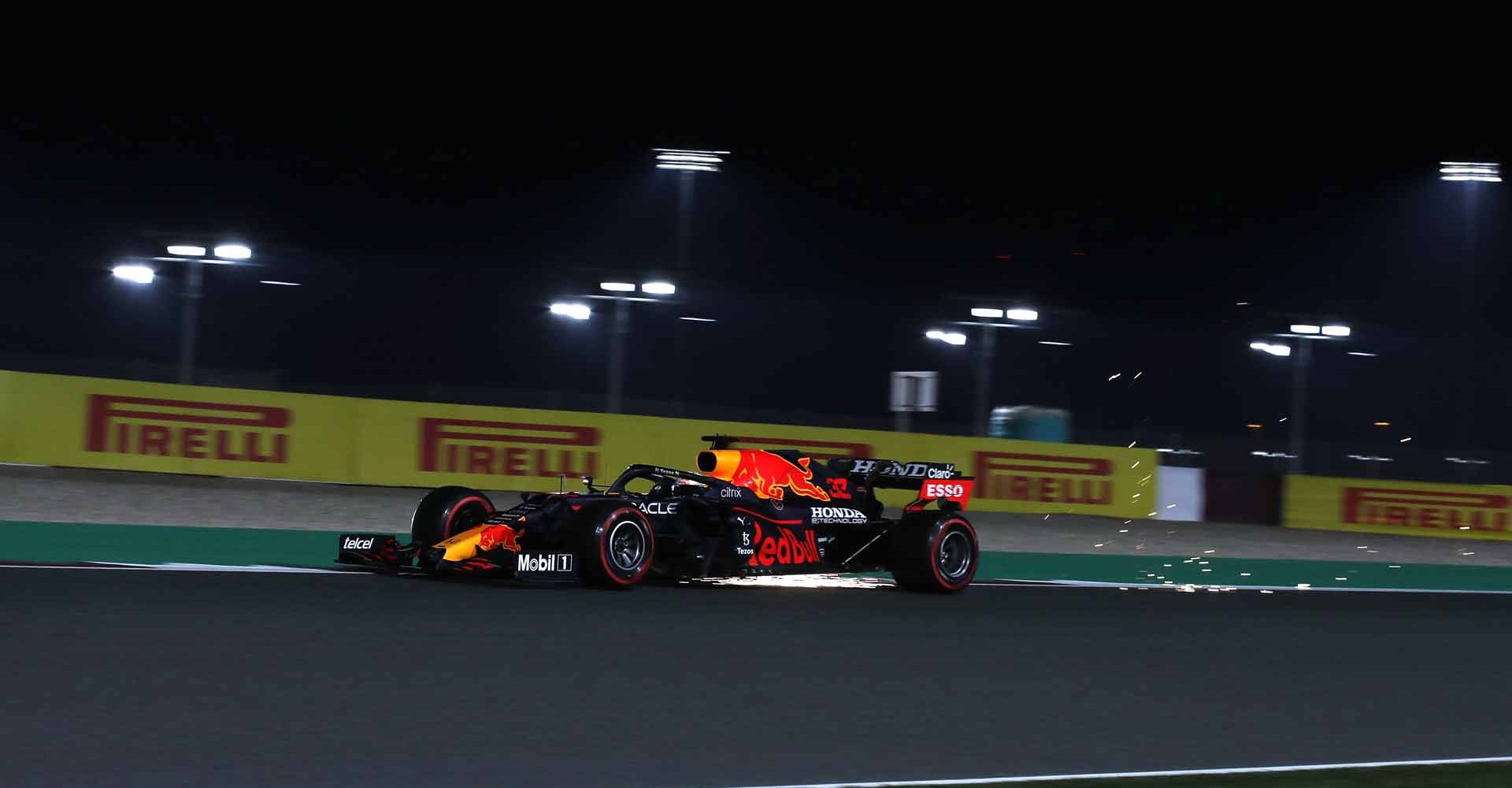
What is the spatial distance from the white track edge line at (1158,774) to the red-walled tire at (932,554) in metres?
6.45

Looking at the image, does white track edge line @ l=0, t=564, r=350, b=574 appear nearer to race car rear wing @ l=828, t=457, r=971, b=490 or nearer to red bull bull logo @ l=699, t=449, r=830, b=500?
red bull bull logo @ l=699, t=449, r=830, b=500

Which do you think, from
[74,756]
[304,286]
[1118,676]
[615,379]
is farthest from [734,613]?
[304,286]

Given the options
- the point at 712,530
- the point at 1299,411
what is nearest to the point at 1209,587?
the point at 712,530

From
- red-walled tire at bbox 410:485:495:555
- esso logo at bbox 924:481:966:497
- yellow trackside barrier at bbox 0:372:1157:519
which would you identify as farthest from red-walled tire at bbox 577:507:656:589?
yellow trackside barrier at bbox 0:372:1157:519

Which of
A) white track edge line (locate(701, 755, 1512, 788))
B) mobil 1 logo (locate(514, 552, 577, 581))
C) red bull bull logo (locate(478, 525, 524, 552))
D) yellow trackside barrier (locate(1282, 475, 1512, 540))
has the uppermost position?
yellow trackside barrier (locate(1282, 475, 1512, 540))

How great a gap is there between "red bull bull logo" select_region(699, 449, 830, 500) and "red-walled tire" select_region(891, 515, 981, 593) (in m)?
0.88

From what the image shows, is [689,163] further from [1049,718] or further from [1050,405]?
[1049,718]

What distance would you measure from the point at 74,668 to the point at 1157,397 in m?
31.7

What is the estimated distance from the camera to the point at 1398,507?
2289cm

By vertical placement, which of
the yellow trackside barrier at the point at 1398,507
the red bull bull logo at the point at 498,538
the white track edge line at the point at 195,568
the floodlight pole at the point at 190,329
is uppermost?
the floodlight pole at the point at 190,329

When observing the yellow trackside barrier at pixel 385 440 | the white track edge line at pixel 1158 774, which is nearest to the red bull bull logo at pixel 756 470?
the yellow trackside barrier at pixel 385 440

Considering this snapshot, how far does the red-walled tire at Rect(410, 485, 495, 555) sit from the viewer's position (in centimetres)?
1254

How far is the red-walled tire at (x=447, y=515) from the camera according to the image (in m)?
12.5

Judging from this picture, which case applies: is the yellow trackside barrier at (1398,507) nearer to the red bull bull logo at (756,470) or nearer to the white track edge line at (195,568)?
the red bull bull logo at (756,470)
